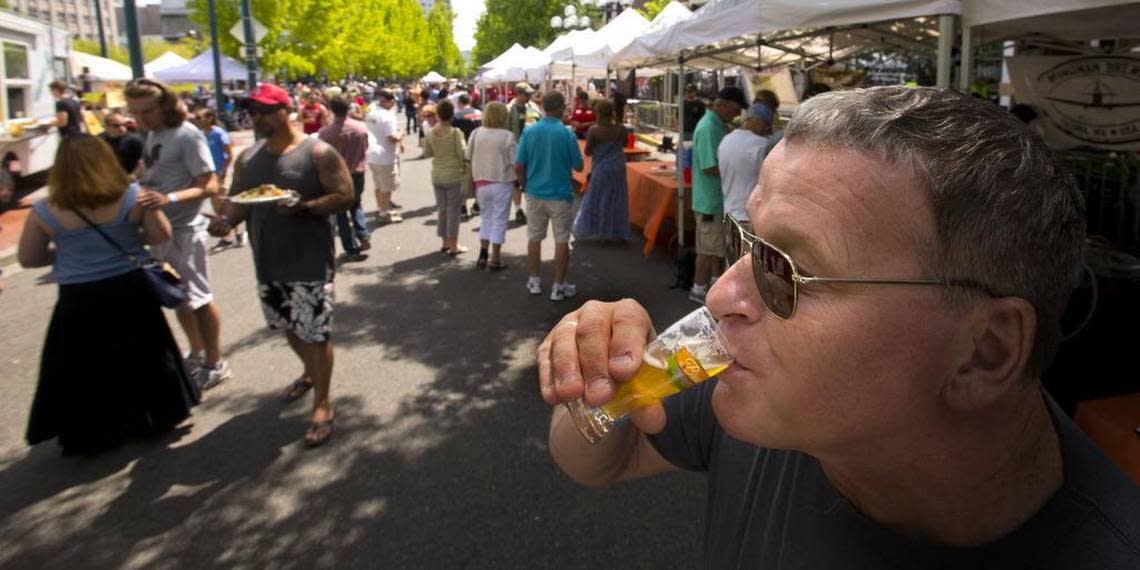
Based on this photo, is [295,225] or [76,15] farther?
[76,15]

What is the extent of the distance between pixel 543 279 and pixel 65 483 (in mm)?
4718

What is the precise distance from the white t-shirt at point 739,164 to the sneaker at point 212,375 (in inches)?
155

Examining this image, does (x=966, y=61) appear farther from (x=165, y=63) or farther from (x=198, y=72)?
(x=165, y=63)

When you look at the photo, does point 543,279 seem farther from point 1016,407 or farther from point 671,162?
point 1016,407

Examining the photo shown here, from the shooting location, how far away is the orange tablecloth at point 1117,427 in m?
2.65

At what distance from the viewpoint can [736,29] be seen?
555 centimetres

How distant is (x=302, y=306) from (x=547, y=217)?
3.49 meters

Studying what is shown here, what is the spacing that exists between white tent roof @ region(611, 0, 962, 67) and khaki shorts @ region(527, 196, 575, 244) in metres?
1.87

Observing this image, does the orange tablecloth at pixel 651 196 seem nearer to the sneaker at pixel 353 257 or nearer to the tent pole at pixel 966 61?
the sneaker at pixel 353 257

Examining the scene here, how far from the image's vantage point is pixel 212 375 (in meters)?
4.89

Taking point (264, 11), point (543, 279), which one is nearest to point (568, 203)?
point (543, 279)

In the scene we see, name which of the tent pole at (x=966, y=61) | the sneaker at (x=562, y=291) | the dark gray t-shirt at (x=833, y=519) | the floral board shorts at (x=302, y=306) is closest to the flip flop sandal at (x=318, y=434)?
the floral board shorts at (x=302, y=306)

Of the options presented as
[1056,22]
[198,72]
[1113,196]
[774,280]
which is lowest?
[1113,196]

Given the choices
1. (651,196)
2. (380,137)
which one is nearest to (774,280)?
(651,196)
